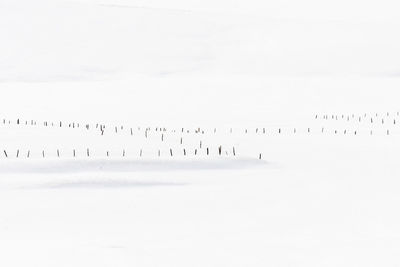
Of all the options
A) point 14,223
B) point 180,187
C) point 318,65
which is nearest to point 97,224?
point 14,223

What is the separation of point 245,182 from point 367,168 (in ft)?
5.23

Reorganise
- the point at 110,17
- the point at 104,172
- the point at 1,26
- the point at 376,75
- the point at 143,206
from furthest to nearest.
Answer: the point at 110,17, the point at 1,26, the point at 376,75, the point at 104,172, the point at 143,206

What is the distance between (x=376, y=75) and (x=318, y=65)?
10.4 ft

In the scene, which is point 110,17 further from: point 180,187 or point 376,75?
point 180,187

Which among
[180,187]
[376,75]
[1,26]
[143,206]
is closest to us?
[143,206]

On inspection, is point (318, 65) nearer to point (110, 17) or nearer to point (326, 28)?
point (326, 28)

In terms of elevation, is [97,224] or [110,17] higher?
[110,17]

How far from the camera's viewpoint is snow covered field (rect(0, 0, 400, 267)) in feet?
16.1

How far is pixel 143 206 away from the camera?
6031mm

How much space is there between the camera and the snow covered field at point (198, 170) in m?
4.90

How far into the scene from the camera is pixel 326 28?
35875 millimetres

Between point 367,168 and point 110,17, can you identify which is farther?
point 110,17

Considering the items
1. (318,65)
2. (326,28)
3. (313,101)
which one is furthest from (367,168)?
(326,28)

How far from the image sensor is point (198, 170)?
747cm
